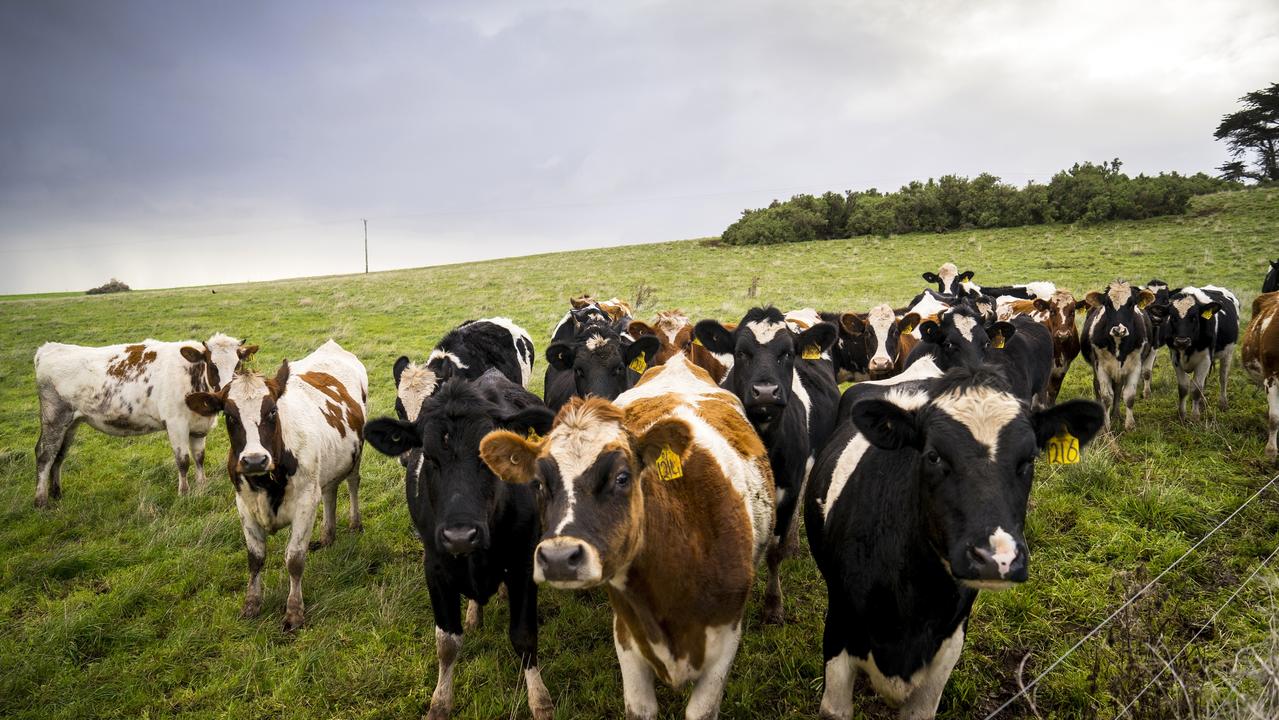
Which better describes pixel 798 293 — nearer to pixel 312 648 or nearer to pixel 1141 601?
pixel 1141 601

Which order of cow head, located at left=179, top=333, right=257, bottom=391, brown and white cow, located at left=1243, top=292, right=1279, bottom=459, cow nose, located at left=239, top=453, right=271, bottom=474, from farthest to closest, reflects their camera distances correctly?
cow head, located at left=179, top=333, right=257, bottom=391 < brown and white cow, located at left=1243, top=292, right=1279, bottom=459 < cow nose, located at left=239, top=453, right=271, bottom=474

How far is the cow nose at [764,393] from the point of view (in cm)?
500

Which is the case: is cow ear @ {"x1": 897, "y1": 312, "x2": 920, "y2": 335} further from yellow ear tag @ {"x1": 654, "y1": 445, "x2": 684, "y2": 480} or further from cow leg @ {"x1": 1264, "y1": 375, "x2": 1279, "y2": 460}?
yellow ear tag @ {"x1": 654, "y1": 445, "x2": 684, "y2": 480}

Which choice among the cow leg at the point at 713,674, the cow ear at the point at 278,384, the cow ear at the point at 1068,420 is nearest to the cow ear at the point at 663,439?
the cow leg at the point at 713,674

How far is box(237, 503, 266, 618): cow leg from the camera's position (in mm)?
5469

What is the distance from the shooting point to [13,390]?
14.7m

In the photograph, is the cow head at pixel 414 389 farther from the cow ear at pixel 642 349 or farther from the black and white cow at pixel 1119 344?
the black and white cow at pixel 1119 344

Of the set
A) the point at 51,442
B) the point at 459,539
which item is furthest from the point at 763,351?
the point at 51,442

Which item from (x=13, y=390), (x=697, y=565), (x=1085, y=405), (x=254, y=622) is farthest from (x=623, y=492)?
(x=13, y=390)

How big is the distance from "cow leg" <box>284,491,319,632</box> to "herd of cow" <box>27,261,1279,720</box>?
0.02 m

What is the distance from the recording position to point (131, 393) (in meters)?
8.70

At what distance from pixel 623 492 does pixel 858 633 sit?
1.63m

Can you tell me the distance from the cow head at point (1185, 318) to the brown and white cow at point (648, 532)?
31.6 ft

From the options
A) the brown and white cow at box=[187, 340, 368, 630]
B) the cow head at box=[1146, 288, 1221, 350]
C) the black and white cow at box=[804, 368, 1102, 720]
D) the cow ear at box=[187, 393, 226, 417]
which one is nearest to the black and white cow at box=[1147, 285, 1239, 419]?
the cow head at box=[1146, 288, 1221, 350]
